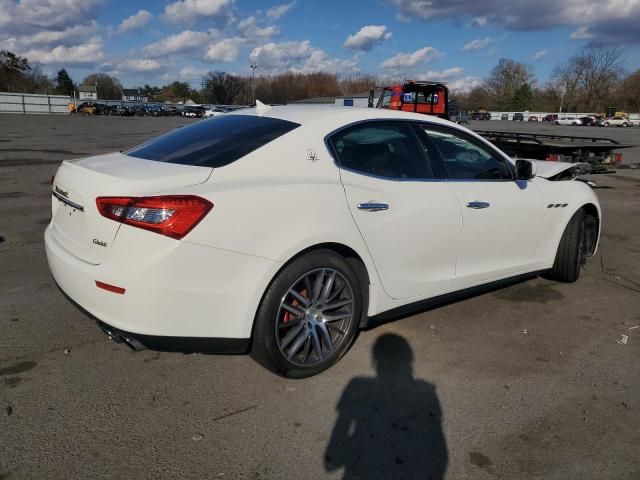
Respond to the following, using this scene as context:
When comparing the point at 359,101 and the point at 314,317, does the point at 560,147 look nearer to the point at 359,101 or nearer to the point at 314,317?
the point at 314,317

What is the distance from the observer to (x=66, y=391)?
2.98m

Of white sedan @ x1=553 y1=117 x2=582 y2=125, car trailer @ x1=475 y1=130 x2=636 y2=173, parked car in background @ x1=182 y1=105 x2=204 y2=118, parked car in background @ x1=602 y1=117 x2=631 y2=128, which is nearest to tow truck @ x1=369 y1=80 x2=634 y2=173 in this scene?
car trailer @ x1=475 y1=130 x2=636 y2=173

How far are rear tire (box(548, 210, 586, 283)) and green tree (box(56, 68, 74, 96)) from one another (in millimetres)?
118106

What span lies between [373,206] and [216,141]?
111 cm

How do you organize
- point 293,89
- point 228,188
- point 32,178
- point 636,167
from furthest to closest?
point 293,89 < point 636,167 < point 32,178 < point 228,188

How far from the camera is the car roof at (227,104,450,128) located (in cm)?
342

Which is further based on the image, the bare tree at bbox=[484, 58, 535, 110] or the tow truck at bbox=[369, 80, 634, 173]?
the bare tree at bbox=[484, 58, 535, 110]

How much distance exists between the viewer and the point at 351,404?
2984 mm

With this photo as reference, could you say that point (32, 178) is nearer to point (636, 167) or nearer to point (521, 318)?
point (521, 318)

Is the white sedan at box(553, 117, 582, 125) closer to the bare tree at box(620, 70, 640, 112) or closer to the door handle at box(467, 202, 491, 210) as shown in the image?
the bare tree at box(620, 70, 640, 112)

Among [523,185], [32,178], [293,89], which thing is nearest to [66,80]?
[293,89]

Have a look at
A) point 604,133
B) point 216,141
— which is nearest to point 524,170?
point 216,141

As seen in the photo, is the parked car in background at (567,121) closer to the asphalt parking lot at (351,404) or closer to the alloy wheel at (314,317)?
the asphalt parking lot at (351,404)

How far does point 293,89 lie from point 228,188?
350 feet
